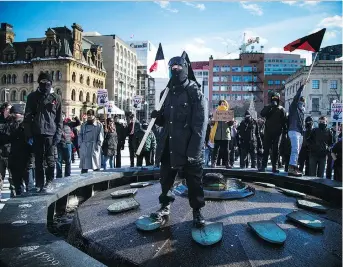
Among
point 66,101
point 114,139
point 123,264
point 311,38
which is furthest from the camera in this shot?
point 66,101

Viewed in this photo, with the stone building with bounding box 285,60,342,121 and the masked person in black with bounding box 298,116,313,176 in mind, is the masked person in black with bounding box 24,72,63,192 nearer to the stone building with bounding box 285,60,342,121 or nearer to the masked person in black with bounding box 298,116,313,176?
the masked person in black with bounding box 298,116,313,176

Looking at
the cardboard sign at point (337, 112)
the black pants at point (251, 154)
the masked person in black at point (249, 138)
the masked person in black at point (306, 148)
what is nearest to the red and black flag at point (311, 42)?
the masked person in black at point (306, 148)

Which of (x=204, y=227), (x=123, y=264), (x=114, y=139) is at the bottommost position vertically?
(x=123, y=264)

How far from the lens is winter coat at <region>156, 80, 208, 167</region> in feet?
10.7

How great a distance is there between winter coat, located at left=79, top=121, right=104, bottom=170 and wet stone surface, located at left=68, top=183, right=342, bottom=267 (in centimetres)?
395

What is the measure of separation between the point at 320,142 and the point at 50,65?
1981 inches

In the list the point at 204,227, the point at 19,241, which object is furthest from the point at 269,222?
the point at 19,241

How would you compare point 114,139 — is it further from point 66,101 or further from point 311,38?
point 66,101

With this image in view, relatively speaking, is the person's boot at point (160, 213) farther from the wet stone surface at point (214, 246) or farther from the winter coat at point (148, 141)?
the winter coat at point (148, 141)

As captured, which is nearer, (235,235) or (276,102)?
(235,235)

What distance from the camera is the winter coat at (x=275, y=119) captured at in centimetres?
630

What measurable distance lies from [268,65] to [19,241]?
13307 cm

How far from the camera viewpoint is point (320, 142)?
26.2 ft

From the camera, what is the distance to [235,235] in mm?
3197
